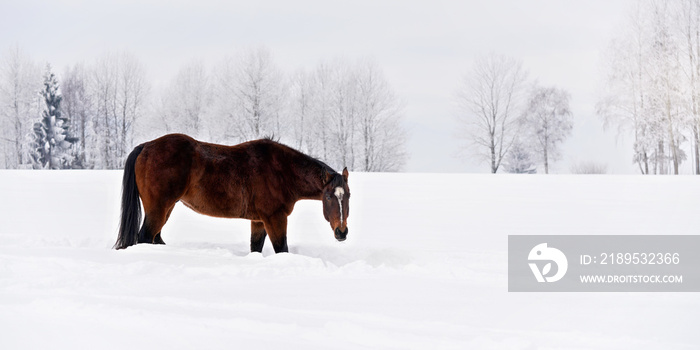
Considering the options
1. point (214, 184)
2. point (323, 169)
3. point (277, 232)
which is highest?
point (323, 169)

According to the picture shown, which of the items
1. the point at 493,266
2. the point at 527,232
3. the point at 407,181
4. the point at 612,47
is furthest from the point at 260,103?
the point at 493,266

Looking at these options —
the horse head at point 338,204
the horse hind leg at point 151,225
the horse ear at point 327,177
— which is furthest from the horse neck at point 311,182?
the horse hind leg at point 151,225

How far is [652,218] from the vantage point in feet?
34.4

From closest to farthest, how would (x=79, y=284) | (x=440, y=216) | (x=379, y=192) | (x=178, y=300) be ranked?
(x=178, y=300) < (x=79, y=284) < (x=440, y=216) < (x=379, y=192)

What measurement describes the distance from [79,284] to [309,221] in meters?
5.54

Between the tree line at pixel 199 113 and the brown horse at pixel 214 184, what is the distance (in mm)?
18208

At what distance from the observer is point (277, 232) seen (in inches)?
244

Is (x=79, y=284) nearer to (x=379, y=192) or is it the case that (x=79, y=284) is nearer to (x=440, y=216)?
(x=440, y=216)

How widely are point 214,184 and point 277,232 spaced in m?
0.91

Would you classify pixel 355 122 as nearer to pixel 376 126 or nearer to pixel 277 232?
pixel 376 126

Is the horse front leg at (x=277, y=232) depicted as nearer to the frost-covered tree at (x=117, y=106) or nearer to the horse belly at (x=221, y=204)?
the horse belly at (x=221, y=204)

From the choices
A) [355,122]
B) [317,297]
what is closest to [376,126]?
[355,122]

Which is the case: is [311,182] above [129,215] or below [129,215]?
above

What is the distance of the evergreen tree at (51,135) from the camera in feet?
105
